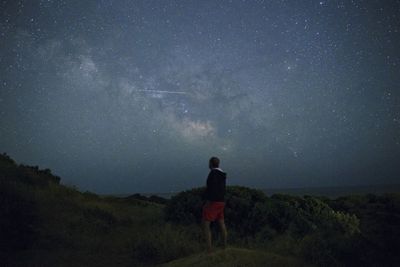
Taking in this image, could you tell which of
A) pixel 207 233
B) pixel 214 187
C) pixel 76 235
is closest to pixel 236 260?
pixel 207 233

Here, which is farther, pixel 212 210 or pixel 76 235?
pixel 76 235

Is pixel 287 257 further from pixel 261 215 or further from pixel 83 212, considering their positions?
pixel 83 212

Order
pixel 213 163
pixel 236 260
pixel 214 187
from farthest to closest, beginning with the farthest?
pixel 213 163 → pixel 214 187 → pixel 236 260

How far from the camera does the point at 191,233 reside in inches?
494

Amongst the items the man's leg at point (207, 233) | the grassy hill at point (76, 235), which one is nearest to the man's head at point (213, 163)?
the man's leg at point (207, 233)

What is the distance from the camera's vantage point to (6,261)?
941cm

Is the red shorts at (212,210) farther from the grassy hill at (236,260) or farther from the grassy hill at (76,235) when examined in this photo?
the grassy hill at (76,235)

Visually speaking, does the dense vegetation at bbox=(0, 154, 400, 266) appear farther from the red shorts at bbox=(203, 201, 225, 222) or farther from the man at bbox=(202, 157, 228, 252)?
the red shorts at bbox=(203, 201, 225, 222)

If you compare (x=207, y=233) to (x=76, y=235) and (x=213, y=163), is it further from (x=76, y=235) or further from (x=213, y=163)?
(x=76, y=235)

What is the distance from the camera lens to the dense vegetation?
341 inches

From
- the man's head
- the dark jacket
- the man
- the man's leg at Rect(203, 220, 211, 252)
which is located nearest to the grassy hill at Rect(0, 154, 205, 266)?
the man's leg at Rect(203, 220, 211, 252)

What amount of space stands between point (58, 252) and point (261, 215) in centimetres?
675

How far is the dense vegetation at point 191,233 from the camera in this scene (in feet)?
28.4

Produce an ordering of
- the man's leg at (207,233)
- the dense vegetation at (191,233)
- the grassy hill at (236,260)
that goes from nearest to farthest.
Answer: the grassy hill at (236,260) → the dense vegetation at (191,233) → the man's leg at (207,233)
